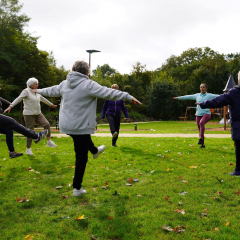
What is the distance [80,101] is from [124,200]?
1.64 metres

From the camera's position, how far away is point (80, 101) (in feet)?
11.9

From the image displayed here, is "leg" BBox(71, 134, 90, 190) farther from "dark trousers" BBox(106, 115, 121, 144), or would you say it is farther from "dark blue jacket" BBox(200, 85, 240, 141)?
"dark trousers" BBox(106, 115, 121, 144)

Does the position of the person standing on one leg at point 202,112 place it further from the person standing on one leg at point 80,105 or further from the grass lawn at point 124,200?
the person standing on one leg at point 80,105

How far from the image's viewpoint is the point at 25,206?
3.45 m

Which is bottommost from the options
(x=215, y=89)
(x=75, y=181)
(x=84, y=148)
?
(x=75, y=181)

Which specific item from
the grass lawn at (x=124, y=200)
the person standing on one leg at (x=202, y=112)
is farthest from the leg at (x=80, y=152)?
the person standing on one leg at (x=202, y=112)

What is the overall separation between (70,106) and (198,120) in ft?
18.6

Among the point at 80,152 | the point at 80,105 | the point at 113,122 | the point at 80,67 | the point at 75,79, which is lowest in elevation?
the point at 80,152

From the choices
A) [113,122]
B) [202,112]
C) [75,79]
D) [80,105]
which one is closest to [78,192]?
[80,105]

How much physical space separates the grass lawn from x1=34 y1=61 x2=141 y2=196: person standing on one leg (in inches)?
25.4

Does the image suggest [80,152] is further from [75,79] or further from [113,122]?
[113,122]

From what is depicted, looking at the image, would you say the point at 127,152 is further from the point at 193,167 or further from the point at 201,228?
the point at 201,228

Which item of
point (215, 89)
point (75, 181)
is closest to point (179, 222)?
point (75, 181)

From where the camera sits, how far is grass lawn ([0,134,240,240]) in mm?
2717
